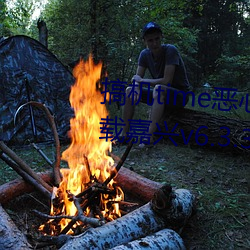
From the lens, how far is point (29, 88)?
4660 mm

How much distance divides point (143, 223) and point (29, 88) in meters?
3.69

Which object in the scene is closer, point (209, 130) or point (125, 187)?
point (125, 187)

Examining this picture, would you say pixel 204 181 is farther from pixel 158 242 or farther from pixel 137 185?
pixel 158 242

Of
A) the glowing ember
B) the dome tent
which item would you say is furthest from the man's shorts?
the dome tent

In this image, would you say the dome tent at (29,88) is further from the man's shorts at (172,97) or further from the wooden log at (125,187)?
the wooden log at (125,187)

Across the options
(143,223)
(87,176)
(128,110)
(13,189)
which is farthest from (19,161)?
(128,110)

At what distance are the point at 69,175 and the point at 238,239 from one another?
1.57 metres

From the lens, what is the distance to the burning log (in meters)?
1.55

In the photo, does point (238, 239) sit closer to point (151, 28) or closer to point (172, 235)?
point (172, 235)

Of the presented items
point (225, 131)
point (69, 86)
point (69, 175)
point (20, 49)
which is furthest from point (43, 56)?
point (225, 131)

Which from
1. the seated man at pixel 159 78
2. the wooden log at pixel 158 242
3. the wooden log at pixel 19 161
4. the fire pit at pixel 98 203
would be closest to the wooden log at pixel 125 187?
the fire pit at pixel 98 203

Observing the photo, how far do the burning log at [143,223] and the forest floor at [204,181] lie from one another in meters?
0.25

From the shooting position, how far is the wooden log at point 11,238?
5.10 feet

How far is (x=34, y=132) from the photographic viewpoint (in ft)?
15.6
